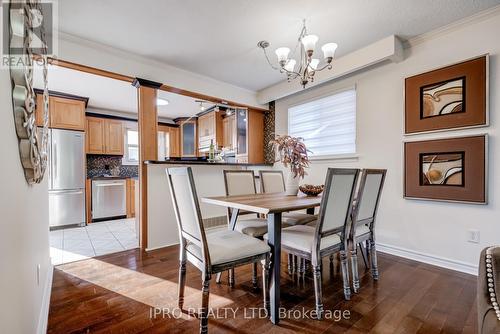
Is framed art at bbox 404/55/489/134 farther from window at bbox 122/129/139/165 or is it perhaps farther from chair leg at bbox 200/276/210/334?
window at bbox 122/129/139/165

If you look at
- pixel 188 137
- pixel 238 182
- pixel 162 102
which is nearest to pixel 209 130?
pixel 188 137

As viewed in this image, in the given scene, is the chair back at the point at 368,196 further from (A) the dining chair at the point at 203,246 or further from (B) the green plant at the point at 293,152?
(A) the dining chair at the point at 203,246

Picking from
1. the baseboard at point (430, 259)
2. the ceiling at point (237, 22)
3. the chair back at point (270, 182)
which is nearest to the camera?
the ceiling at point (237, 22)

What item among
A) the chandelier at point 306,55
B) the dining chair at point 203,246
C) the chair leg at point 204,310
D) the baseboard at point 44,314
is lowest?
the baseboard at point 44,314

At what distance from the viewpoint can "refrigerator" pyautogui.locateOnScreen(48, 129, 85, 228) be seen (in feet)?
13.1

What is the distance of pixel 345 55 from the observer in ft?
9.92

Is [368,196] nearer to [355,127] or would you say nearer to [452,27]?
[355,127]

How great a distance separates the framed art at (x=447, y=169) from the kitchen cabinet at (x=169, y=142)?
520cm

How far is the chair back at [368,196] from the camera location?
195cm

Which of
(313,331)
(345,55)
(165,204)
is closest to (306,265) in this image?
(313,331)

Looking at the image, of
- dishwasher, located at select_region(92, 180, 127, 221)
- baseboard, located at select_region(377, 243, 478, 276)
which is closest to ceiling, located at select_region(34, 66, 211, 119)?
dishwasher, located at select_region(92, 180, 127, 221)

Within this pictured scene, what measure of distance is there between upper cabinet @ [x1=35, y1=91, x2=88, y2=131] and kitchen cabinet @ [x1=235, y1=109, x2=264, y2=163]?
285 cm

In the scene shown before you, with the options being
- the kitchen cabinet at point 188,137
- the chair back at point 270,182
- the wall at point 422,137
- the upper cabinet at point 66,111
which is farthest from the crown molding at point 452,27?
the upper cabinet at point 66,111

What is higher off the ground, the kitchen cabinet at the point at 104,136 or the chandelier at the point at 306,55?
the chandelier at the point at 306,55
